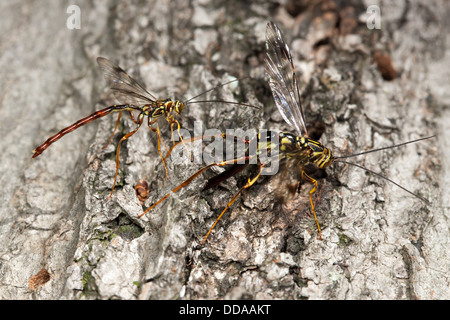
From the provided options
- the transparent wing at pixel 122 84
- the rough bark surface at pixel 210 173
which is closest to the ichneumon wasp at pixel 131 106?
the transparent wing at pixel 122 84

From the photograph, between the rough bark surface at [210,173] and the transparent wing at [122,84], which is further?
the transparent wing at [122,84]

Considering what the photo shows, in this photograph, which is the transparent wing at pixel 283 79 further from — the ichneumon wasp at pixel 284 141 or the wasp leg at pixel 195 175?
the wasp leg at pixel 195 175

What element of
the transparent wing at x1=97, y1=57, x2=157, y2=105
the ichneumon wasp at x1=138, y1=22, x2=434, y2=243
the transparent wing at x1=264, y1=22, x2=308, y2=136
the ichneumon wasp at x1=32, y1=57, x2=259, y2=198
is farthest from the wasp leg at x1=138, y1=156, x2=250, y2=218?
the transparent wing at x1=97, y1=57, x2=157, y2=105

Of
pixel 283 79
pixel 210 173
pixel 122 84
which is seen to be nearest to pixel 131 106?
pixel 122 84

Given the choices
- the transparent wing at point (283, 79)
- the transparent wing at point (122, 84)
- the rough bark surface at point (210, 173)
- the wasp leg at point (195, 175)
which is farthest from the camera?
the transparent wing at point (122, 84)

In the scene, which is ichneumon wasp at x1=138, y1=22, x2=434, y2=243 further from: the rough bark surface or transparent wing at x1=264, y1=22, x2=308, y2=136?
the rough bark surface

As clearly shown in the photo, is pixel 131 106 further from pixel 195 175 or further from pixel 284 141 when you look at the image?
pixel 284 141
